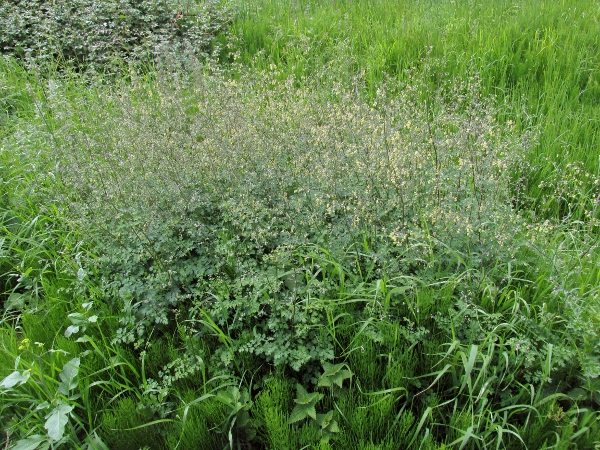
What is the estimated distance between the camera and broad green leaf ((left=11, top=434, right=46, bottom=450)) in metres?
2.09

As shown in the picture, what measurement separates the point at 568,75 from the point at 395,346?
3473mm

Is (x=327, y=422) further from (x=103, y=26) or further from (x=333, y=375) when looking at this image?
(x=103, y=26)

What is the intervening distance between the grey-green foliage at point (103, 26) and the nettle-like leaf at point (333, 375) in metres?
4.58

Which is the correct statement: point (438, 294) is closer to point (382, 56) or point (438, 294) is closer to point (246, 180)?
point (246, 180)

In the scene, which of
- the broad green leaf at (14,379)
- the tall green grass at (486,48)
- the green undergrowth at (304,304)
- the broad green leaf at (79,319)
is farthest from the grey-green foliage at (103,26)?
the broad green leaf at (14,379)

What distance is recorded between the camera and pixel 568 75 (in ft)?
14.5

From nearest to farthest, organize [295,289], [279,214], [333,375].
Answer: [333,375], [295,289], [279,214]

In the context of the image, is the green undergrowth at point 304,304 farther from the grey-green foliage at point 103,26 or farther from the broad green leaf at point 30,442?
the grey-green foliage at point 103,26

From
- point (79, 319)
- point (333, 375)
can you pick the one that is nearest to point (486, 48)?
point (333, 375)

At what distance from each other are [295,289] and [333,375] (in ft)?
1.46

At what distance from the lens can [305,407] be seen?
2.18 m

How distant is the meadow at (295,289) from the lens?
2.17 metres

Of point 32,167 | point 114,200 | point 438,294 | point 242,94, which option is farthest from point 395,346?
point 32,167

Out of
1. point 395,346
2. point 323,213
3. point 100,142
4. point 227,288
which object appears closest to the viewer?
point 395,346
